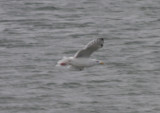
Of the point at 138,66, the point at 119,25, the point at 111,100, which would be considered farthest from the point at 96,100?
the point at 119,25

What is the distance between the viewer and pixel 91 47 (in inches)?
623

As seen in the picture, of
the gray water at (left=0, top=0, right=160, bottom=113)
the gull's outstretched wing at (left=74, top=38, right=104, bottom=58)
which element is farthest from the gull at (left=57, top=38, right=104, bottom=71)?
the gray water at (left=0, top=0, right=160, bottom=113)

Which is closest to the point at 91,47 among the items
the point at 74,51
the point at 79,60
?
the point at 79,60

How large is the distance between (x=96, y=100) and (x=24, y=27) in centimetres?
852

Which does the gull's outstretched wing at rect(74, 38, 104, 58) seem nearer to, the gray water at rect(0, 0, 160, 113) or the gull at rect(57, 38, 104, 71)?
the gull at rect(57, 38, 104, 71)

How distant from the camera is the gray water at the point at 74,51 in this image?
61.8ft

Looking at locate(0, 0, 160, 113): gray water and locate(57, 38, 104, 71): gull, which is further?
locate(0, 0, 160, 113): gray water

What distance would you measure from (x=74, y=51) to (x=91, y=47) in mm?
7079

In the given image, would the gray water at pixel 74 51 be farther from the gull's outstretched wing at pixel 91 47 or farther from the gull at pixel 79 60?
the gull's outstretched wing at pixel 91 47

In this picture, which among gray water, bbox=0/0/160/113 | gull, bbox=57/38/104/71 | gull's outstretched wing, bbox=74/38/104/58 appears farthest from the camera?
gray water, bbox=0/0/160/113

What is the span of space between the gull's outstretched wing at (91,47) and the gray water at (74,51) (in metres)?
2.35

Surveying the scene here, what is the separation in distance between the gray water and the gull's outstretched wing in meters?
2.35

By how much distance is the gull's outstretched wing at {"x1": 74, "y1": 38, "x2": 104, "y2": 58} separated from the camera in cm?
1557

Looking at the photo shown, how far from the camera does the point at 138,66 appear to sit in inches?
858
